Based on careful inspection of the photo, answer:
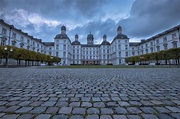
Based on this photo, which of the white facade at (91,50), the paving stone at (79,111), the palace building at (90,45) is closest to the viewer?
the paving stone at (79,111)

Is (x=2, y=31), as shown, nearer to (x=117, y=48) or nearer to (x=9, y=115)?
(x=9, y=115)

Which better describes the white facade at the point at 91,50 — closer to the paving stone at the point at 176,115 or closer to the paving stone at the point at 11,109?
the paving stone at the point at 11,109

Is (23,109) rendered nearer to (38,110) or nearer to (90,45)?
(38,110)

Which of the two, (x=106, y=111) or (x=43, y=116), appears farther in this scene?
(x=106, y=111)

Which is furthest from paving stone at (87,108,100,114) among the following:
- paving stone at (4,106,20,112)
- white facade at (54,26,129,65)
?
white facade at (54,26,129,65)

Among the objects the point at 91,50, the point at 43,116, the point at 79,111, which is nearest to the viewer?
the point at 43,116

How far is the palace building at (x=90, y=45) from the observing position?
112ft

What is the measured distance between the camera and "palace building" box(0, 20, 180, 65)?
34.1 m

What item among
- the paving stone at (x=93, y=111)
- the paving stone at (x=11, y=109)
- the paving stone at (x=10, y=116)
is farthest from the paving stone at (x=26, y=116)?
the paving stone at (x=93, y=111)

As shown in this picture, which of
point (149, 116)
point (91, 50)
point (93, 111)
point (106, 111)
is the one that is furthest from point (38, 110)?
point (91, 50)

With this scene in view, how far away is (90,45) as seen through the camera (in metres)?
81.7

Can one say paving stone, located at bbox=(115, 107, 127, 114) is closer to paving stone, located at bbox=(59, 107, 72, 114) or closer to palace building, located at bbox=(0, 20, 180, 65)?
paving stone, located at bbox=(59, 107, 72, 114)

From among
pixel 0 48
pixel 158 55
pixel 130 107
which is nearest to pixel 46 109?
pixel 130 107

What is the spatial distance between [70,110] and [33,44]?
52835mm
